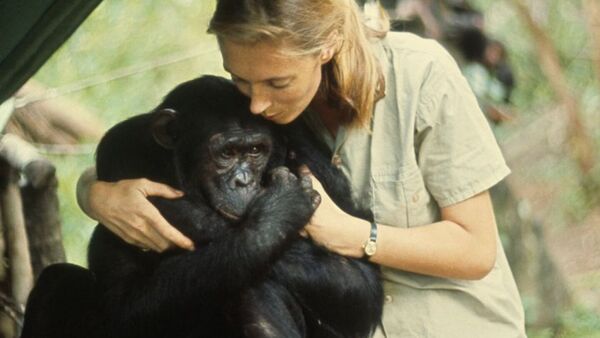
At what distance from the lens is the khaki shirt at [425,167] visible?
9.75ft

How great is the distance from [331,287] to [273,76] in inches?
22.5

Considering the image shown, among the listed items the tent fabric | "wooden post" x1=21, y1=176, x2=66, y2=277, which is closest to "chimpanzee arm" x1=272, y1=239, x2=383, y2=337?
the tent fabric

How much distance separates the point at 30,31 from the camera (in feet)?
9.29

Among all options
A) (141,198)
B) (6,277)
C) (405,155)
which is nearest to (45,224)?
(6,277)

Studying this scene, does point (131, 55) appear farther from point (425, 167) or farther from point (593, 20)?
point (425, 167)

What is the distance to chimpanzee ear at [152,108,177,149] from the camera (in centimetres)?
Answer: 307

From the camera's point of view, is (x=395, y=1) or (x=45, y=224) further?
(x=395, y=1)

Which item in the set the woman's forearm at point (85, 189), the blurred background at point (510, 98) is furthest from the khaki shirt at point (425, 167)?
the blurred background at point (510, 98)

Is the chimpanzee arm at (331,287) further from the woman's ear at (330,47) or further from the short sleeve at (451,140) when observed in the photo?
the woman's ear at (330,47)

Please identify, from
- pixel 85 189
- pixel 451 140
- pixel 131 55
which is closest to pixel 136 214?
pixel 85 189

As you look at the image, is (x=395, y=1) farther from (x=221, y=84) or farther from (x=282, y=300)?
(x=282, y=300)

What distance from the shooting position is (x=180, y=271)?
293cm

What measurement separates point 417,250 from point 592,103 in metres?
3.51

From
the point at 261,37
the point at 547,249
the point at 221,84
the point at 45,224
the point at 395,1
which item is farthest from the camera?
the point at 547,249
